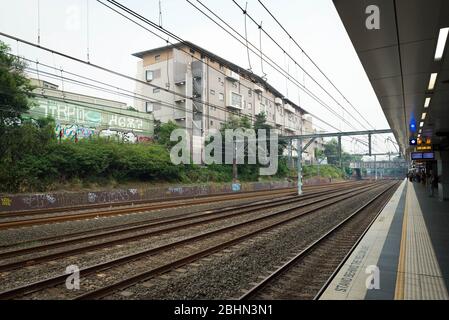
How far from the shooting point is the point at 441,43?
639cm

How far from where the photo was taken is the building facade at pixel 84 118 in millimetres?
32906

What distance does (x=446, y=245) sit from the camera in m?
7.88

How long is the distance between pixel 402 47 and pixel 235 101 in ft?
149

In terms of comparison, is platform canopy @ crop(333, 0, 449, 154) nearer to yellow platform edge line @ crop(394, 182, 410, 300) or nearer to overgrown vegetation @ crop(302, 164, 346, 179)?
yellow platform edge line @ crop(394, 182, 410, 300)

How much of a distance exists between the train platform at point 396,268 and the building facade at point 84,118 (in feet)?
84.6

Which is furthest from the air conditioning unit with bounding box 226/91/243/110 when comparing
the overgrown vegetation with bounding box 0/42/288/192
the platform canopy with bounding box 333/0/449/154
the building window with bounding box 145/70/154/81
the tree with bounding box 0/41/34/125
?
the platform canopy with bounding box 333/0/449/154

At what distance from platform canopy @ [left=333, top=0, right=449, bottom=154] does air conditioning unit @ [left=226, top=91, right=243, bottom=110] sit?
38.8 m

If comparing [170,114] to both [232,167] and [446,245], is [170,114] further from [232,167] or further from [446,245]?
[446,245]

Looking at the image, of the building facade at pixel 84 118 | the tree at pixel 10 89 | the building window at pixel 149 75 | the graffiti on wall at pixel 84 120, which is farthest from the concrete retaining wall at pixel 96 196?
the building window at pixel 149 75

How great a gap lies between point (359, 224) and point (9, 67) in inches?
897

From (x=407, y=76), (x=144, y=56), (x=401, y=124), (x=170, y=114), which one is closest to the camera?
(x=407, y=76)

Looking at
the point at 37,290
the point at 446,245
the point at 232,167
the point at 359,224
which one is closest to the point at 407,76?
the point at 446,245

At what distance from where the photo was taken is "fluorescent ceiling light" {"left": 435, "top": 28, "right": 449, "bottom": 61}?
19.3ft

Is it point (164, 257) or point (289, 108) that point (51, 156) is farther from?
point (289, 108)
